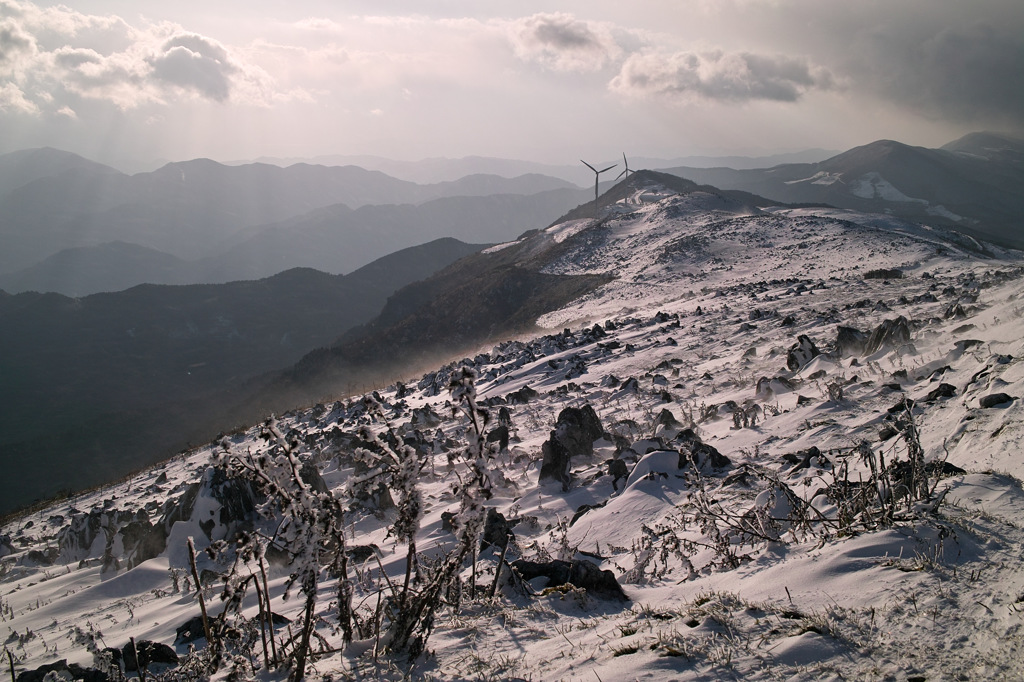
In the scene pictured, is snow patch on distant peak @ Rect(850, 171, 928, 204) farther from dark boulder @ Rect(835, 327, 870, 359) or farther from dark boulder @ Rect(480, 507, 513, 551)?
dark boulder @ Rect(480, 507, 513, 551)

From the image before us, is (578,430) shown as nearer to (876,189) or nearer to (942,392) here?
(942,392)

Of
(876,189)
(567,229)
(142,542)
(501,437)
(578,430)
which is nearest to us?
(142,542)

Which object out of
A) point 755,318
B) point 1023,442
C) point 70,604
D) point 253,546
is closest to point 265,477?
point 253,546

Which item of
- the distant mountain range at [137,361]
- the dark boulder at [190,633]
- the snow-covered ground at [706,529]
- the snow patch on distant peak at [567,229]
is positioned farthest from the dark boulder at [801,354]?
the snow patch on distant peak at [567,229]

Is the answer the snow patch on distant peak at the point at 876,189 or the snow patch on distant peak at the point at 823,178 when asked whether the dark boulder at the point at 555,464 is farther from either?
the snow patch on distant peak at the point at 823,178

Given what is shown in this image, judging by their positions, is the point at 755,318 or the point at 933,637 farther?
the point at 755,318

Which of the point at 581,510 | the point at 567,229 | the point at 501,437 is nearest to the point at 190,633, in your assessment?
the point at 581,510

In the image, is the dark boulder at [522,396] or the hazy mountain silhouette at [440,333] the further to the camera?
the hazy mountain silhouette at [440,333]

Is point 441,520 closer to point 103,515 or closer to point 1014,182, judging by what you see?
point 103,515
